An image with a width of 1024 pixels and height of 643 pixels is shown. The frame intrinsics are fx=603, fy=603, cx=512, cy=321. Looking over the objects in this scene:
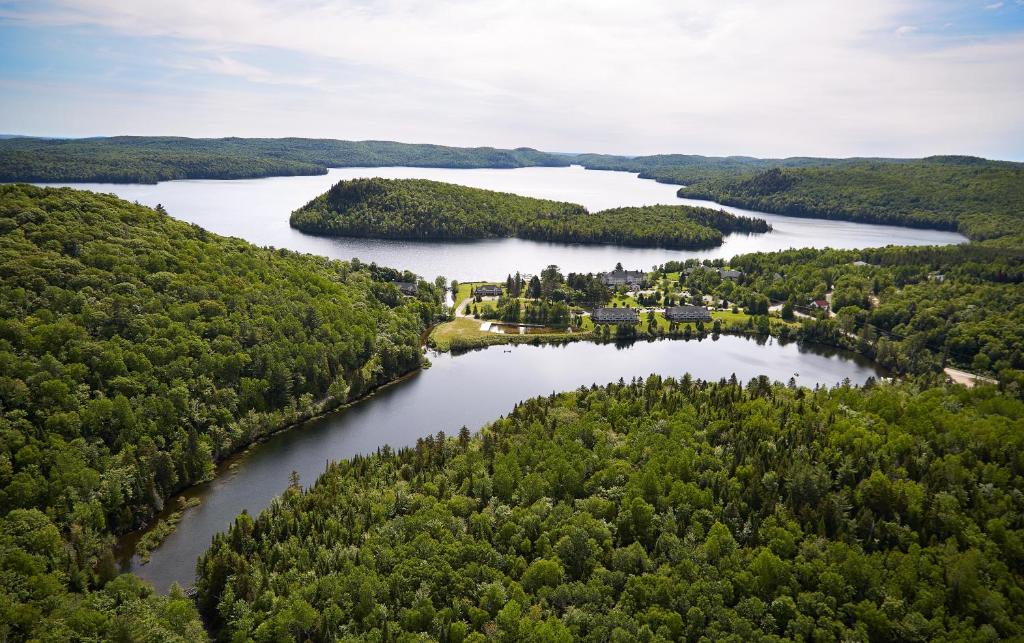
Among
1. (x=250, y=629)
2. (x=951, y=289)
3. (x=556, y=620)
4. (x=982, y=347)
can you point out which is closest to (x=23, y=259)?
(x=250, y=629)

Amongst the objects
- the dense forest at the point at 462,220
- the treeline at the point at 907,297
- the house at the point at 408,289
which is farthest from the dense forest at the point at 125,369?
the dense forest at the point at 462,220

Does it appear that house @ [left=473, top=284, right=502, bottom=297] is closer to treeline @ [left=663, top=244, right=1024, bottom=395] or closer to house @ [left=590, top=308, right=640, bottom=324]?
house @ [left=590, top=308, right=640, bottom=324]

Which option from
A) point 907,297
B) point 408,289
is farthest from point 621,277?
point 907,297

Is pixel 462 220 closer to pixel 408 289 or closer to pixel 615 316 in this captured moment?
pixel 408 289

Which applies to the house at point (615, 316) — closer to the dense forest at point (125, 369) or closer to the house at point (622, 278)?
the house at point (622, 278)

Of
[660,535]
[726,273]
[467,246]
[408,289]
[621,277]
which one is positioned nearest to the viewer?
[660,535]

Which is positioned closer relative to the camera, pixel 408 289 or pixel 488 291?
pixel 408 289

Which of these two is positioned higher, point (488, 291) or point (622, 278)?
point (622, 278)

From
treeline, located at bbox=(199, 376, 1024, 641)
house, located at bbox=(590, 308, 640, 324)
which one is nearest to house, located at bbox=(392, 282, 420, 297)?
house, located at bbox=(590, 308, 640, 324)
